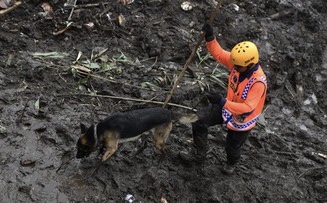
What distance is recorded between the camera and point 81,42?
27.6ft

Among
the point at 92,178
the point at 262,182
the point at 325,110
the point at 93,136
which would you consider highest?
the point at 93,136

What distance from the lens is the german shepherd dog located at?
589 cm

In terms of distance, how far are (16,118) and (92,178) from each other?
4.97ft

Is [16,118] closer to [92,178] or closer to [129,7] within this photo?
[92,178]

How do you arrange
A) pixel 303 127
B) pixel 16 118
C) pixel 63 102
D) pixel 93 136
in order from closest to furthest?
pixel 93 136
pixel 16 118
pixel 63 102
pixel 303 127

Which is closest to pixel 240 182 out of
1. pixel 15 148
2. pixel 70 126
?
pixel 70 126

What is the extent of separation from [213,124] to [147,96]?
1.62 meters

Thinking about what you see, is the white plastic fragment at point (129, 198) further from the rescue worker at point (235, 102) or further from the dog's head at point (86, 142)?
the rescue worker at point (235, 102)

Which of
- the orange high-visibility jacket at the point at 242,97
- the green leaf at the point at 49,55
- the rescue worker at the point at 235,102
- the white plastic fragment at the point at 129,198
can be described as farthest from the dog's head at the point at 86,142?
the green leaf at the point at 49,55

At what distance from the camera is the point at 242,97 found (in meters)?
5.77

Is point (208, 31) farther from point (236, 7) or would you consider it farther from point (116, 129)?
point (236, 7)

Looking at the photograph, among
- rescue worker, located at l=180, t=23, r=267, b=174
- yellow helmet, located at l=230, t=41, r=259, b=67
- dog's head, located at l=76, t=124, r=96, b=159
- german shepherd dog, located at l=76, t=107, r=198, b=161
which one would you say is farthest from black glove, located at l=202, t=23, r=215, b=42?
dog's head, located at l=76, t=124, r=96, b=159

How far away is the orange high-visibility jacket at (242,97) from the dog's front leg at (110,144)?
4.77 ft

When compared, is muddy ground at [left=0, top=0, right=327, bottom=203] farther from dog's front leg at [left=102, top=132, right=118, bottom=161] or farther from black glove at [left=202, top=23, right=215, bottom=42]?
black glove at [left=202, top=23, right=215, bottom=42]
